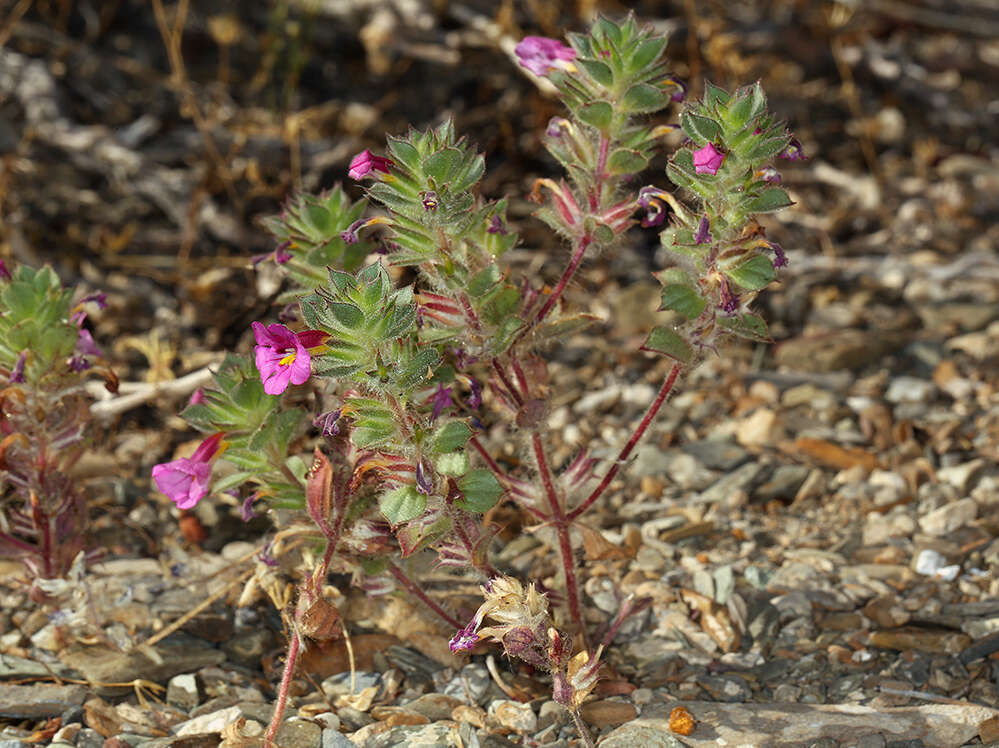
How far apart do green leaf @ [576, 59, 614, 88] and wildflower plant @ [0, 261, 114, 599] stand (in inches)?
58.7

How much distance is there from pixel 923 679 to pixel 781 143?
Result: 5.11 ft

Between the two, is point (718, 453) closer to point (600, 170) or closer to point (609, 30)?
point (600, 170)

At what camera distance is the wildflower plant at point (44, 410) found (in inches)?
118

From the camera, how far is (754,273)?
260cm

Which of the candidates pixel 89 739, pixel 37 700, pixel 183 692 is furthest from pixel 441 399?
pixel 37 700

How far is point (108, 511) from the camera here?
390cm

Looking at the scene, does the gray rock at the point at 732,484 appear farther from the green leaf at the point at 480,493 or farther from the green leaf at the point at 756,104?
the green leaf at the point at 756,104

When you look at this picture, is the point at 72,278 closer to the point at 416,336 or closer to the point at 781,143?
the point at 416,336

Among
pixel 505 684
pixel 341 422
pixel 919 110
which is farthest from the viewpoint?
pixel 919 110

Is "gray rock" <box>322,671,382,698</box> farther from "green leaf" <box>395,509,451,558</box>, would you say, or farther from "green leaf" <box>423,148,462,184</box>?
"green leaf" <box>423,148,462,184</box>

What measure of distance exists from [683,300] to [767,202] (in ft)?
1.04

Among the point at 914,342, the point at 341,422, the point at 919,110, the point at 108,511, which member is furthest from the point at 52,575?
the point at 919,110

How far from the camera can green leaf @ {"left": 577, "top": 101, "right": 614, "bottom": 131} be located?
269 cm

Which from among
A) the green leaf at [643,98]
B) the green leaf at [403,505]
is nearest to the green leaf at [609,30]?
the green leaf at [643,98]
